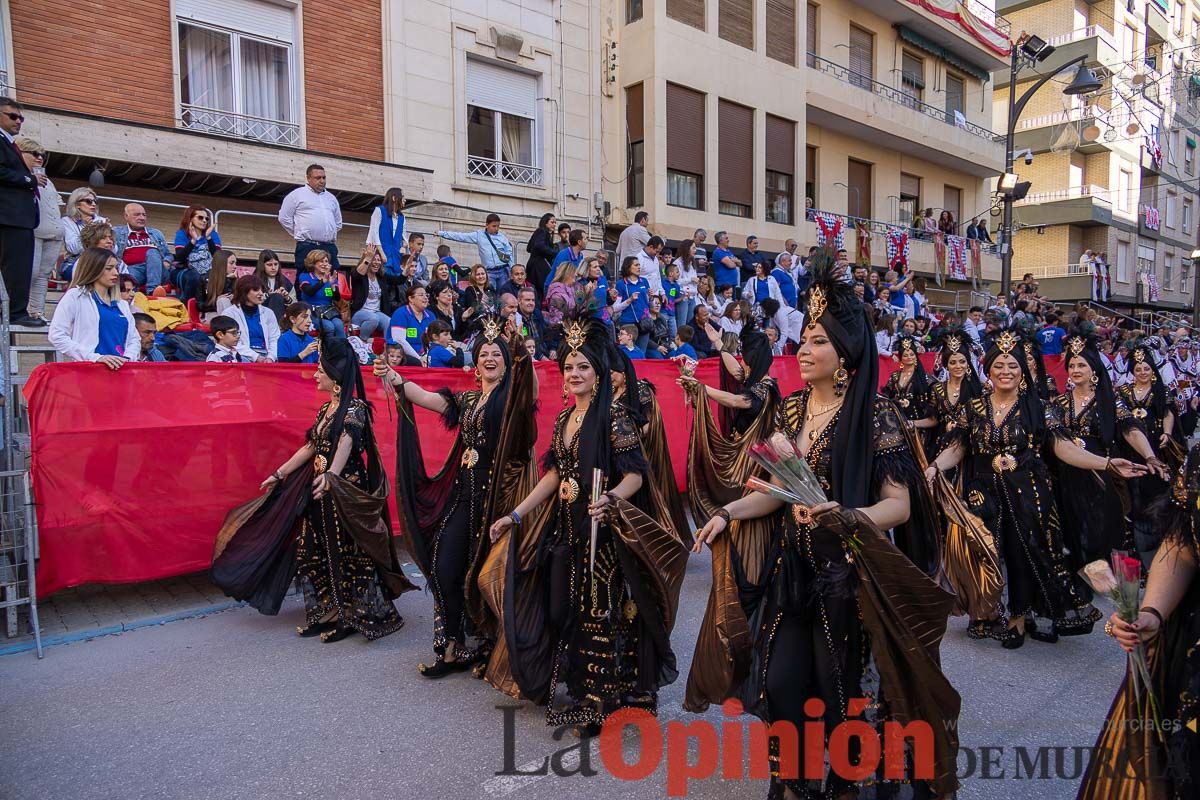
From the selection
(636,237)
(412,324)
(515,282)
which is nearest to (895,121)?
(636,237)

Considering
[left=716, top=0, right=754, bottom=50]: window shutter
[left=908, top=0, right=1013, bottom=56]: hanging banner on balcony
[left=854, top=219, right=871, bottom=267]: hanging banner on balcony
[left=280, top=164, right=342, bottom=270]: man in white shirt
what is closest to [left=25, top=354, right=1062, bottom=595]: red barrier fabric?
[left=280, top=164, right=342, bottom=270]: man in white shirt

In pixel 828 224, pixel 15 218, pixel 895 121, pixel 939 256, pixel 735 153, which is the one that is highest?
pixel 895 121

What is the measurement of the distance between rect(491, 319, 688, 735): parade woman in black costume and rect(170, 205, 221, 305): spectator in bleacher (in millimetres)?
5828

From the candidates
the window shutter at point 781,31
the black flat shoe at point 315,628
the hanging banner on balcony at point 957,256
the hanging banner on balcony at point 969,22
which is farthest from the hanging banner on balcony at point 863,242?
the black flat shoe at point 315,628

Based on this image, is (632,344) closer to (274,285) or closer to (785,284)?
(274,285)

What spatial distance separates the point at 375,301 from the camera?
992 centimetres

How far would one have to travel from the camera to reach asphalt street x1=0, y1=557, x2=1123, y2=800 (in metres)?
3.67

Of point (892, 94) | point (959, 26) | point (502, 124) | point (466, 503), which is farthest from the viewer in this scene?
point (959, 26)

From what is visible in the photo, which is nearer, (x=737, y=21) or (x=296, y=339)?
(x=296, y=339)

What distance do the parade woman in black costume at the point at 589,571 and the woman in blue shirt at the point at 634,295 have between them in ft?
23.4

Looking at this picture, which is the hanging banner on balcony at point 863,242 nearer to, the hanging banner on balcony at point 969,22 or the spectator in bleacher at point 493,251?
the hanging banner on balcony at point 969,22

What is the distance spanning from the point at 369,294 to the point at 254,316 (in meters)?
1.85

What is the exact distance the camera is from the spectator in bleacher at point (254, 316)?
8055 mm

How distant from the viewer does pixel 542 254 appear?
39.0 ft
